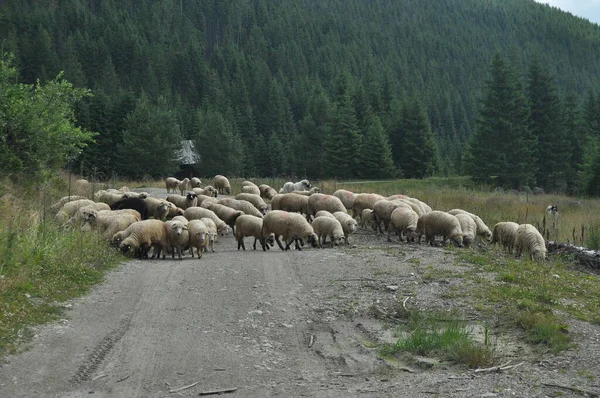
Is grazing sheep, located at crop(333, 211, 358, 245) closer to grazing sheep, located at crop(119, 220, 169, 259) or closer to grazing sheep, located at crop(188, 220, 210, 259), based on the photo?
grazing sheep, located at crop(188, 220, 210, 259)

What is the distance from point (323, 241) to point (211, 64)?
142512mm

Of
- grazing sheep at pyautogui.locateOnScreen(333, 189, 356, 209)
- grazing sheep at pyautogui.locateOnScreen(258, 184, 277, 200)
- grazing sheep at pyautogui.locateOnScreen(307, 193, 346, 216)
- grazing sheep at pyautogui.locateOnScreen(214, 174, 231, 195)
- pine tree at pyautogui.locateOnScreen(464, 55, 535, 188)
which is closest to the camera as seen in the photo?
grazing sheep at pyautogui.locateOnScreen(307, 193, 346, 216)

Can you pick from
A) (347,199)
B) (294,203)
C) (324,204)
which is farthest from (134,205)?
(347,199)

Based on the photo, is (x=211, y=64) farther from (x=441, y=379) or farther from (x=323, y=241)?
(x=441, y=379)

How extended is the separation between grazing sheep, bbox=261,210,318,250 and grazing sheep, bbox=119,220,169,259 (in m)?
3.22

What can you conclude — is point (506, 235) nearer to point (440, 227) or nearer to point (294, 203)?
point (440, 227)

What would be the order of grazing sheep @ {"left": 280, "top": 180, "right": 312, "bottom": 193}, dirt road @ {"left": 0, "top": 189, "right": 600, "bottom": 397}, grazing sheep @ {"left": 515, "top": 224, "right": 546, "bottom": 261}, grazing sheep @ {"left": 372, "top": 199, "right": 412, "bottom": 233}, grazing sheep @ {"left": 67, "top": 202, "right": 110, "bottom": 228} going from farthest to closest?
grazing sheep @ {"left": 280, "top": 180, "right": 312, "bottom": 193} < grazing sheep @ {"left": 372, "top": 199, "right": 412, "bottom": 233} < grazing sheep @ {"left": 67, "top": 202, "right": 110, "bottom": 228} < grazing sheep @ {"left": 515, "top": 224, "right": 546, "bottom": 261} < dirt road @ {"left": 0, "top": 189, "right": 600, "bottom": 397}

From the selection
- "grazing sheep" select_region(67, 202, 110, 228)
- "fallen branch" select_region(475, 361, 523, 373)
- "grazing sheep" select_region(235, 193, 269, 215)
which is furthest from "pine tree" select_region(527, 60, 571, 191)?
"fallen branch" select_region(475, 361, 523, 373)

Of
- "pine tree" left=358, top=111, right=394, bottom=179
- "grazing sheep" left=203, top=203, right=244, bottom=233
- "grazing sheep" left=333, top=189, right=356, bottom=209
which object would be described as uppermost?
"pine tree" left=358, top=111, right=394, bottom=179

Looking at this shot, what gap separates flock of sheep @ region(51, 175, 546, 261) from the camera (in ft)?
57.6

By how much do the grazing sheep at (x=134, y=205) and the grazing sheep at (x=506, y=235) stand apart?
1190 cm

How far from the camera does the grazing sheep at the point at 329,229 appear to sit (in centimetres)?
1931

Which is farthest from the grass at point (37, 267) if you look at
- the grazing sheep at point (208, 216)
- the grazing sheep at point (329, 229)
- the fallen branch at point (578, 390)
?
the fallen branch at point (578, 390)

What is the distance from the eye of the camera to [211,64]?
514ft
